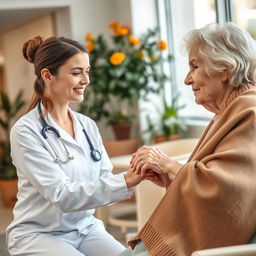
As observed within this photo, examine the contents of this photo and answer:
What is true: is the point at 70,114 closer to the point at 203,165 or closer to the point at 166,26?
the point at 203,165

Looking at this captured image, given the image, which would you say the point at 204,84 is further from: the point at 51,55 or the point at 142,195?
the point at 142,195

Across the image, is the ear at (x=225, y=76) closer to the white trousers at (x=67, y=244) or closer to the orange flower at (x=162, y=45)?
the white trousers at (x=67, y=244)

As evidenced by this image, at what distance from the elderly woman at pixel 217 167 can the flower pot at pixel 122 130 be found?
4.12 m

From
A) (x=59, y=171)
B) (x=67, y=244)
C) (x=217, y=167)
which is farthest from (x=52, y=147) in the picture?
(x=217, y=167)

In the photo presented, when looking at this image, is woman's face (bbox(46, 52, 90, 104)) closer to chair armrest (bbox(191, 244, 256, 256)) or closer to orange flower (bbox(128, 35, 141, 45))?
chair armrest (bbox(191, 244, 256, 256))

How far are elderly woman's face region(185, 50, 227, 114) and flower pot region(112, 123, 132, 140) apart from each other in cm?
413

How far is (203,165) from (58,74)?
0.82m

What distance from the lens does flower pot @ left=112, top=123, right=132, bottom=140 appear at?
644 cm

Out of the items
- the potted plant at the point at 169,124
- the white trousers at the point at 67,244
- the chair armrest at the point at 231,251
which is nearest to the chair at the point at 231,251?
the chair armrest at the point at 231,251

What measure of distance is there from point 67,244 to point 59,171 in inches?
11.2

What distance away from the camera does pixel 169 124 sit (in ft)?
20.2

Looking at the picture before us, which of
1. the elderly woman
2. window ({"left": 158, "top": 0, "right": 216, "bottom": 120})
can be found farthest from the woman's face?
window ({"left": 158, "top": 0, "right": 216, "bottom": 120})

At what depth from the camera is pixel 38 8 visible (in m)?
6.89

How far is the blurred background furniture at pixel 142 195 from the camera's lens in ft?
12.6
